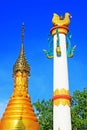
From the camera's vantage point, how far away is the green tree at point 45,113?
33.9 meters

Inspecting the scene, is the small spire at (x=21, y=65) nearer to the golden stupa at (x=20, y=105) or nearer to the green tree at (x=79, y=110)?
the golden stupa at (x=20, y=105)

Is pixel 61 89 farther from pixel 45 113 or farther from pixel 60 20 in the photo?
pixel 45 113

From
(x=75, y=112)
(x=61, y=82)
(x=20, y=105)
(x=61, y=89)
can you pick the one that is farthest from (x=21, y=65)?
(x=61, y=89)

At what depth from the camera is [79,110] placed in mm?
34000

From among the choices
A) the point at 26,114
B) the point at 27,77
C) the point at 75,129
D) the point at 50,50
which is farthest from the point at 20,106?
the point at 50,50

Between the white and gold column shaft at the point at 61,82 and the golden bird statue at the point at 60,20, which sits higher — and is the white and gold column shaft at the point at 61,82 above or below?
below

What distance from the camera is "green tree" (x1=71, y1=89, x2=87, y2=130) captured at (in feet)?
108

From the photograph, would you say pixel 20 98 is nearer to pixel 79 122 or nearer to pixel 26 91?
pixel 26 91

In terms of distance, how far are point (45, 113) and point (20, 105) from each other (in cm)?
468

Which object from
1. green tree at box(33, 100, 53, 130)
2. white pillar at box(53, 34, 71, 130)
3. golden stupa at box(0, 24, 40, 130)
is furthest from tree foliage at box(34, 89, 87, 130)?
white pillar at box(53, 34, 71, 130)

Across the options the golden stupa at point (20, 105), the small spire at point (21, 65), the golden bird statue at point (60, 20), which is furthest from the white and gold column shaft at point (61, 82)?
the small spire at point (21, 65)

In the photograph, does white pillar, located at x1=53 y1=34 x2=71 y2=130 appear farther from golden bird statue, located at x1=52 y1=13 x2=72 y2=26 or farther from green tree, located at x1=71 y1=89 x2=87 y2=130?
green tree, located at x1=71 y1=89 x2=87 y2=130

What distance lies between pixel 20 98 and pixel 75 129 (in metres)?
6.07

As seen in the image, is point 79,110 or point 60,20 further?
point 79,110
